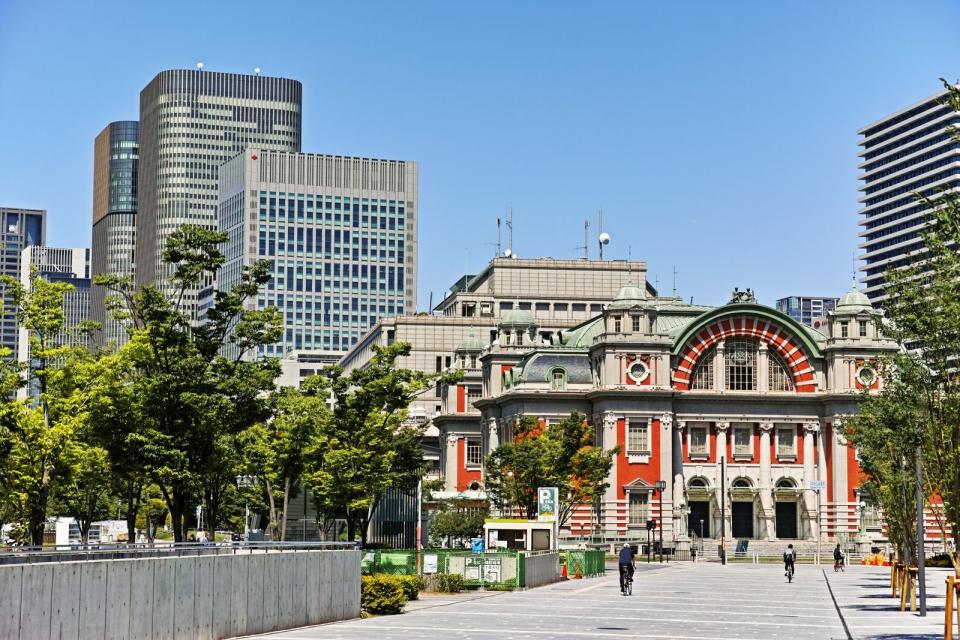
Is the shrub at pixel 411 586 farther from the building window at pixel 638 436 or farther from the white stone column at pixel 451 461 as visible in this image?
the white stone column at pixel 451 461

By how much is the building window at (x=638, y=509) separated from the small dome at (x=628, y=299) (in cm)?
1404

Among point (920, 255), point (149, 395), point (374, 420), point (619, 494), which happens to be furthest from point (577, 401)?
point (920, 255)

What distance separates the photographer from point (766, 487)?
393 feet

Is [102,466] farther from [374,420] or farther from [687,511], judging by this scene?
[687,511]

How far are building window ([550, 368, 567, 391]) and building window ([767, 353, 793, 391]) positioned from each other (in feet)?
51.9

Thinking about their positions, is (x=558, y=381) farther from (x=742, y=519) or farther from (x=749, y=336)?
(x=742, y=519)

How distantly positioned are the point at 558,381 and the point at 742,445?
15.0 meters

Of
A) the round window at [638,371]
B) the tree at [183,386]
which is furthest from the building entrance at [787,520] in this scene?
the tree at [183,386]

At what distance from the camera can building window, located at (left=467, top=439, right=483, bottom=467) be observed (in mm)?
140125

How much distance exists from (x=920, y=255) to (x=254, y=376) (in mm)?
25658

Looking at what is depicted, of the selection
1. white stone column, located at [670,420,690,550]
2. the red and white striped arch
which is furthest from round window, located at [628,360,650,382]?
white stone column, located at [670,420,690,550]

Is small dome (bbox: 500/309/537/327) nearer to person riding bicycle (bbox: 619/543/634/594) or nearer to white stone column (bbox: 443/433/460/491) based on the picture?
white stone column (bbox: 443/433/460/491)

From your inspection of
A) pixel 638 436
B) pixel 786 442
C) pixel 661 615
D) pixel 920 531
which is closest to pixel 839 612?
pixel 661 615

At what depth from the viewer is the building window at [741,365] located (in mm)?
120062
